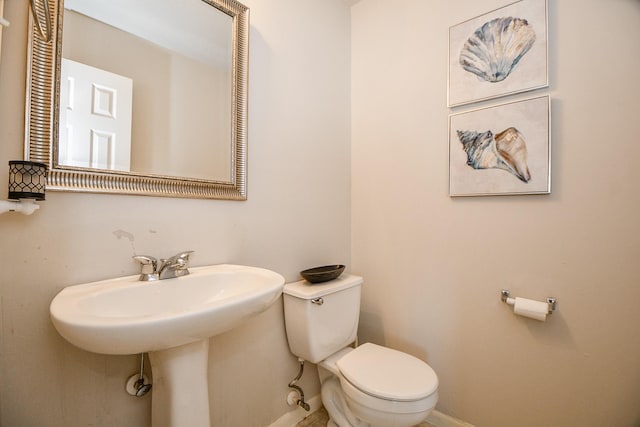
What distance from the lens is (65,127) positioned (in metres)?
0.80

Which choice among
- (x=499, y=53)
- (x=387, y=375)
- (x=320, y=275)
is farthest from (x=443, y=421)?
(x=499, y=53)

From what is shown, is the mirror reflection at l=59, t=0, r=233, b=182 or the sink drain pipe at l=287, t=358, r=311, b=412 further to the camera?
the sink drain pipe at l=287, t=358, r=311, b=412

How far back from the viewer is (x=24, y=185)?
2.19ft

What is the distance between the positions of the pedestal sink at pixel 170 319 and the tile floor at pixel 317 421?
74 cm

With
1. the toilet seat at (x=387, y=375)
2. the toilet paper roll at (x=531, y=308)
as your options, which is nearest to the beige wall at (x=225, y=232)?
the toilet seat at (x=387, y=375)

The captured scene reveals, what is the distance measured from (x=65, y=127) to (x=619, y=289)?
1972 mm

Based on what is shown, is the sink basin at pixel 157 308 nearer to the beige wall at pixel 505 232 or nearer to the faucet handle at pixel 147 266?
the faucet handle at pixel 147 266

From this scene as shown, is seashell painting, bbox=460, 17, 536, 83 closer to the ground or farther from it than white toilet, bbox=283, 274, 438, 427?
farther from it

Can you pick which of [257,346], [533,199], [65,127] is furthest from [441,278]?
[65,127]

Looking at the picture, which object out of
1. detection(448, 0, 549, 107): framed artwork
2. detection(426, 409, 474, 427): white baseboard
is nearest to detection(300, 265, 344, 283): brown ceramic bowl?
detection(426, 409, 474, 427): white baseboard

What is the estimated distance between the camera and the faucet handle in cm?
87

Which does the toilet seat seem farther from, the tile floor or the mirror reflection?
the mirror reflection

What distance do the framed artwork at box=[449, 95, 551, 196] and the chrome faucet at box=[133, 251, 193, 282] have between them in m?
1.25

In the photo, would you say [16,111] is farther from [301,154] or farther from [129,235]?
[301,154]
